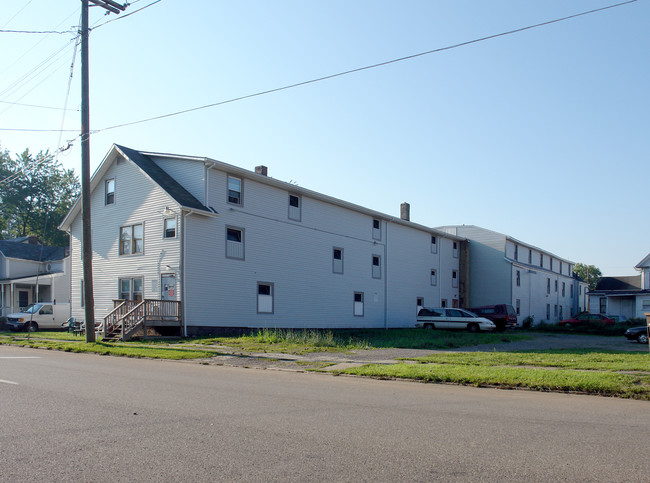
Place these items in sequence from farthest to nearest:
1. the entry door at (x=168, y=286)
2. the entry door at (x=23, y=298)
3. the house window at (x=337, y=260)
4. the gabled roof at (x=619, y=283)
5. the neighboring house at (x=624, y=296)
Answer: the gabled roof at (x=619, y=283) < the neighboring house at (x=624, y=296) < the entry door at (x=23, y=298) < the house window at (x=337, y=260) < the entry door at (x=168, y=286)

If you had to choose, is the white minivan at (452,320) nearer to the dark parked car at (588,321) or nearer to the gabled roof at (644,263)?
the dark parked car at (588,321)

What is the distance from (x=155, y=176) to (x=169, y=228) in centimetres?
263

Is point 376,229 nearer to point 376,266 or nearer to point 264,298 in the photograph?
point 376,266

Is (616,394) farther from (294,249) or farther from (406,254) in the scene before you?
(406,254)

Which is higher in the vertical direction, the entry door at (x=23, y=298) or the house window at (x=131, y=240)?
the house window at (x=131, y=240)

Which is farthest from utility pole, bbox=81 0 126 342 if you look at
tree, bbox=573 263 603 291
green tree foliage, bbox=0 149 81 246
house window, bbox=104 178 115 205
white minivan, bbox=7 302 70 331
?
tree, bbox=573 263 603 291

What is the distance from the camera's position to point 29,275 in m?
46.2

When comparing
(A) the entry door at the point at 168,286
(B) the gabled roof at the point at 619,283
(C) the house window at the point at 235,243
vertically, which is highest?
(C) the house window at the point at 235,243

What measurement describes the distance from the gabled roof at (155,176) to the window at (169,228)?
3.97 feet

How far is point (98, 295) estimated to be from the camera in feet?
100

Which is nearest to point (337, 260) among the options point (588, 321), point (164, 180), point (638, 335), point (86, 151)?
point (164, 180)

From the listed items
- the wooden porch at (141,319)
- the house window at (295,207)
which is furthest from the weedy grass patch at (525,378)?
the house window at (295,207)

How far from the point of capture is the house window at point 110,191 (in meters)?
30.8

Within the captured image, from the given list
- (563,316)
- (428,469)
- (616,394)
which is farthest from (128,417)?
(563,316)
